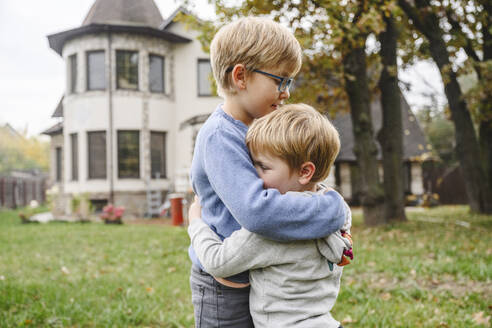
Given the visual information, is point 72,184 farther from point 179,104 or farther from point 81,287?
point 81,287

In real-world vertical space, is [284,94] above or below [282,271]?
above

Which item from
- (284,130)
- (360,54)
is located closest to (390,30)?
(360,54)

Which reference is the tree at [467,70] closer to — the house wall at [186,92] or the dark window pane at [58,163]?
the house wall at [186,92]

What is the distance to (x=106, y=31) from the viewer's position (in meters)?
17.4

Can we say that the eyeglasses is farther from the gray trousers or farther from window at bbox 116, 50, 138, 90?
window at bbox 116, 50, 138, 90

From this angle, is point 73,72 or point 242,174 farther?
point 73,72

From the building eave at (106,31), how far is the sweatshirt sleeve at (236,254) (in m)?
16.8

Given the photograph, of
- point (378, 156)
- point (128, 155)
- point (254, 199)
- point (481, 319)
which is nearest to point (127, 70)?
point (128, 155)

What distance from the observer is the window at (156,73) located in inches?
720

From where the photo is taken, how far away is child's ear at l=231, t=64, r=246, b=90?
1800mm

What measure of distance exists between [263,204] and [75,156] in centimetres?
1806

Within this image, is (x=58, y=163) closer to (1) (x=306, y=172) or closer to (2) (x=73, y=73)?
(2) (x=73, y=73)

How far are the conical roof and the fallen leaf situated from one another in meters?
16.1

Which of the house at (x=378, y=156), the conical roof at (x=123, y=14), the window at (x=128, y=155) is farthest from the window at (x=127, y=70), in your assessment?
the house at (x=378, y=156)
